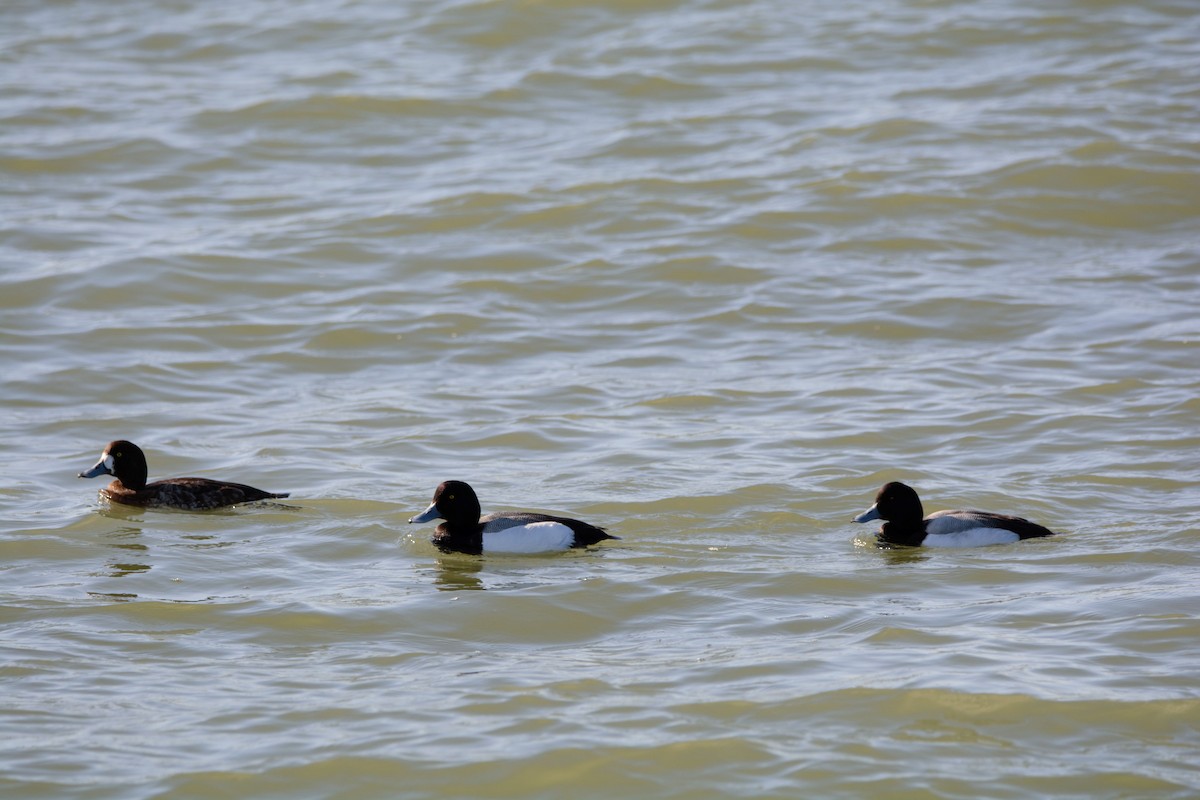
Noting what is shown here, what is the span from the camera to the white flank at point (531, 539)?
9.16 metres

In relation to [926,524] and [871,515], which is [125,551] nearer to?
[871,515]

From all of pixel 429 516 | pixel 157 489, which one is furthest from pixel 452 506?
pixel 157 489

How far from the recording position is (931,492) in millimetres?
10367

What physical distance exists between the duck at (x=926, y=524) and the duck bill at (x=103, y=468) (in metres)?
4.90

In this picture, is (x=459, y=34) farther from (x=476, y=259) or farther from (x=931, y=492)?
(x=931, y=492)

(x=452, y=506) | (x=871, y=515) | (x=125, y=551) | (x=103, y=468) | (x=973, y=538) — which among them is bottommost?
(x=973, y=538)

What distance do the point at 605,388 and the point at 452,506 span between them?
3.40m

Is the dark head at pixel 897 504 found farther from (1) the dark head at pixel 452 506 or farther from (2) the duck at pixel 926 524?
(1) the dark head at pixel 452 506

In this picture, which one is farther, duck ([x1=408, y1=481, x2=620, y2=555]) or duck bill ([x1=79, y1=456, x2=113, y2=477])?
duck bill ([x1=79, y1=456, x2=113, y2=477])

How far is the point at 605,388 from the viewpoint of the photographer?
12.6 metres

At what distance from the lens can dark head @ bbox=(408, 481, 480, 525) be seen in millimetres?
9336

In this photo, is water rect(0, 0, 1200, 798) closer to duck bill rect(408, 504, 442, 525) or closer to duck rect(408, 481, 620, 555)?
duck rect(408, 481, 620, 555)

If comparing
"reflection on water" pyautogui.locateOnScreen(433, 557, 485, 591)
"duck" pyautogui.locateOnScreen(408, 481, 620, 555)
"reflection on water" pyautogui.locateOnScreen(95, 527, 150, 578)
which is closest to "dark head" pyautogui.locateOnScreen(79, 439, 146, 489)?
"reflection on water" pyautogui.locateOnScreen(95, 527, 150, 578)

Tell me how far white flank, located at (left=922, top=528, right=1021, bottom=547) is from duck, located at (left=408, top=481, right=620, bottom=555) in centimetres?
193
